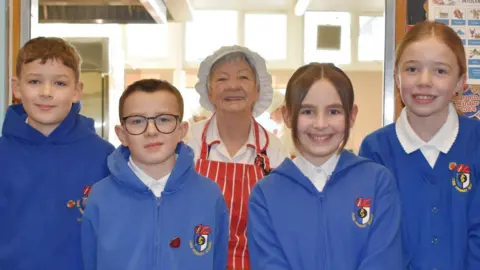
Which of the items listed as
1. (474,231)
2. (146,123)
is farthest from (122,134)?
(474,231)

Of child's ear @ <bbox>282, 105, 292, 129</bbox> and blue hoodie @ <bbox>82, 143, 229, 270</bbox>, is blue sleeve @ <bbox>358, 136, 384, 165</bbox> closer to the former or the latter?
child's ear @ <bbox>282, 105, 292, 129</bbox>

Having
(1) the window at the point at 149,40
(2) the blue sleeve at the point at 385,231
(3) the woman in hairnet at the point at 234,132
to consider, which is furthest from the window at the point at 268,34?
(2) the blue sleeve at the point at 385,231

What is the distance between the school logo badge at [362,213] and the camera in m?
1.47

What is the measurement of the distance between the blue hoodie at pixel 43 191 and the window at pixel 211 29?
474 centimetres

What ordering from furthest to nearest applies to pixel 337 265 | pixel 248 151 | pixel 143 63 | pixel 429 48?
pixel 143 63 → pixel 248 151 → pixel 429 48 → pixel 337 265

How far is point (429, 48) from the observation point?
1.54m

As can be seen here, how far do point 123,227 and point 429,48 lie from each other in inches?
36.7

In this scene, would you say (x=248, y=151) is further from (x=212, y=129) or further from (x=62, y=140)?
(x=62, y=140)

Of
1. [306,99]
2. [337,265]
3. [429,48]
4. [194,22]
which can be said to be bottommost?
[337,265]

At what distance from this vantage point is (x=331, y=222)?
1467 mm

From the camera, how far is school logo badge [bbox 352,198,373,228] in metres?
1.47

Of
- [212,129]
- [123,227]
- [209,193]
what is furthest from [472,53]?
[123,227]

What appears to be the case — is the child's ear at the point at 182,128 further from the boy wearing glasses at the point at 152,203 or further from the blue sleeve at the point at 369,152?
the blue sleeve at the point at 369,152

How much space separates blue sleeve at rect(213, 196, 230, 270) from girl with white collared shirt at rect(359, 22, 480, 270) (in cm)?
47
